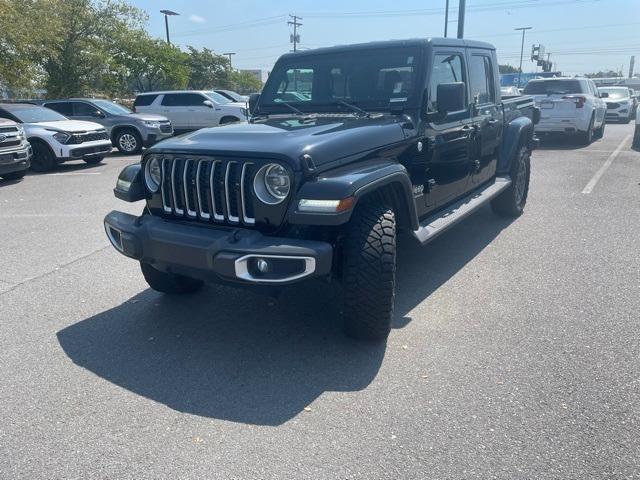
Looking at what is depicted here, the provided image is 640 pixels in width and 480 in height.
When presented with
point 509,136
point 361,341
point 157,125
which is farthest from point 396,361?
point 157,125

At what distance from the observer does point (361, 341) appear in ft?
12.2

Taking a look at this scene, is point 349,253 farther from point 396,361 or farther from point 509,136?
point 509,136

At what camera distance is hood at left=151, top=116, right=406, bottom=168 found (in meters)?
3.37

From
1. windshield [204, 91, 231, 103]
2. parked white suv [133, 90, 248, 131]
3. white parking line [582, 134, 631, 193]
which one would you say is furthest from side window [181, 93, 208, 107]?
white parking line [582, 134, 631, 193]

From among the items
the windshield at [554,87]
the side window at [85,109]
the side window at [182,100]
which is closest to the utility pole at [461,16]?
the windshield at [554,87]

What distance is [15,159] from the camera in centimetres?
1013

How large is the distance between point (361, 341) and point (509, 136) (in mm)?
3926

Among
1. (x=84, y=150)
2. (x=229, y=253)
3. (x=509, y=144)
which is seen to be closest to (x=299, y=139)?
(x=229, y=253)

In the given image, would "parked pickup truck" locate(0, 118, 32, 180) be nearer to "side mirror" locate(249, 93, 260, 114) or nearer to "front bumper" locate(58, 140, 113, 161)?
"front bumper" locate(58, 140, 113, 161)

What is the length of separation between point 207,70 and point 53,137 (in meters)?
34.2

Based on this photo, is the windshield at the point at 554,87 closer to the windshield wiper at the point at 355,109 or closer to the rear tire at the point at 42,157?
the windshield wiper at the point at 355,109

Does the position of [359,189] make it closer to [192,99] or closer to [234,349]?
[234,349]

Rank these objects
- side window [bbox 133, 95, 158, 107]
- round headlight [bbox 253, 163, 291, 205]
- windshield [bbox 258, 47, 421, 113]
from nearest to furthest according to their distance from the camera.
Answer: round headlight [bbox 253, 163, 291, 205] < windshield [bbox 258, 47, 421, 113] < side window [bbox 133, 95, 158, 107]

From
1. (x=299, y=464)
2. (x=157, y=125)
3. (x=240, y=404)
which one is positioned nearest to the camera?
(x=299, y=464)
